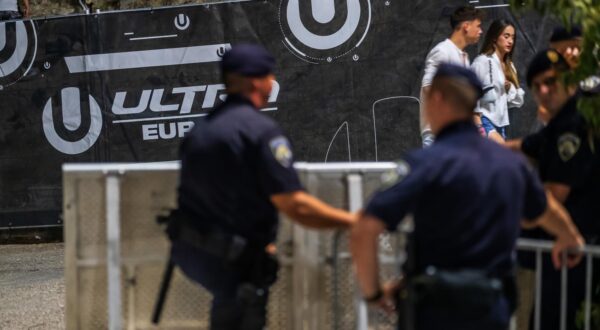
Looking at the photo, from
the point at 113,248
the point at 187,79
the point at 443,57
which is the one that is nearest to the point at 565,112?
the point at 113,248

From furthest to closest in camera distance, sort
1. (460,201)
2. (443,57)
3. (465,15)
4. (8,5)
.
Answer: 1. (8,5)
2. (465,15)
3. (443,57)
4. (460,201)

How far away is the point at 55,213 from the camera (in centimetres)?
1065

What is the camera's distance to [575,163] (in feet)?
16.2

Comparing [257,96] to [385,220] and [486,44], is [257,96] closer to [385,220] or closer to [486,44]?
[385,220]

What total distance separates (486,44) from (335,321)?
388cm

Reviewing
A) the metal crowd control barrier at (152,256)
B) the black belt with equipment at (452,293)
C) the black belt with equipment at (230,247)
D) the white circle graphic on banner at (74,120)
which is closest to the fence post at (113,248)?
the metal crowd control barrier at (152,256)

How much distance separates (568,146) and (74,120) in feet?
21.1

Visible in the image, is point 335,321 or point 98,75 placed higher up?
point 98,75

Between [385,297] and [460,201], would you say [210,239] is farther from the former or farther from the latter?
[460,201]

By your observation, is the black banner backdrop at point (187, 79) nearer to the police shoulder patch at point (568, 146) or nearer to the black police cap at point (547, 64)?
the black police cap at point (547, 64)

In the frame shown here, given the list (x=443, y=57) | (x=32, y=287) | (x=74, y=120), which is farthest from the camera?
(x=74, y=120)

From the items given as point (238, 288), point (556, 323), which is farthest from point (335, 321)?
point (556, 323)

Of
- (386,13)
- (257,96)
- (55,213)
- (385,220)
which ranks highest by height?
(386,13)

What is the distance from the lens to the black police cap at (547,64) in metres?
5.11
